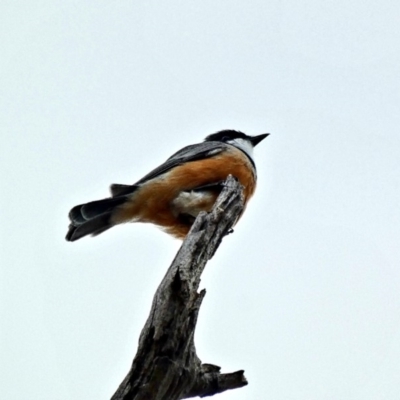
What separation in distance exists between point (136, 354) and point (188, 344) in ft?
1.01

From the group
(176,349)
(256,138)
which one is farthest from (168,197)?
(176,349)

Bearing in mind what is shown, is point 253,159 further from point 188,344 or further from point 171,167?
point 188,344

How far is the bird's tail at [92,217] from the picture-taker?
21.3 feet

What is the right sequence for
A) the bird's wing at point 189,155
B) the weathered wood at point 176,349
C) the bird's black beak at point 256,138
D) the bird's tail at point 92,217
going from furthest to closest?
the bird's black beak at point 256,138, the bird's wing at point 189,155, the bird's tail at point 92,217, the weathered wood at point 176,349

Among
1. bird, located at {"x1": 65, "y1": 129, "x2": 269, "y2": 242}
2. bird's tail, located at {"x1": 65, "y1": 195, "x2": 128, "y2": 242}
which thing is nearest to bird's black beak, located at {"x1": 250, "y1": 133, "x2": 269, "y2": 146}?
bird, located at {"x1": 65, "y1": 129, "x2": 269, "y2": 242}

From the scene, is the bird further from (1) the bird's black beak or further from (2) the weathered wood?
(2) the weathered wood

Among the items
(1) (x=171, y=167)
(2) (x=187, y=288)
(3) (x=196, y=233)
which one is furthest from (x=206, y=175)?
(2) (x=187, y=288)

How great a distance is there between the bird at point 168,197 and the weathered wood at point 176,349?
2719mm

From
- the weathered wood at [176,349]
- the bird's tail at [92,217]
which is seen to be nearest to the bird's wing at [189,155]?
the bird's tail at [92,217]

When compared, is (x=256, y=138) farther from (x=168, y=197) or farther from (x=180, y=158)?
(x=168, y=197)

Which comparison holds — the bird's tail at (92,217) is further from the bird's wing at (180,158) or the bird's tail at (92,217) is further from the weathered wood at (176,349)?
the weathered wood at (176,349)

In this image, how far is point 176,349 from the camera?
3590 millimetres

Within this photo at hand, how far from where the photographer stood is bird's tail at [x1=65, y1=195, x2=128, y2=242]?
6.49 m

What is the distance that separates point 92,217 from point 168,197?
788mm
